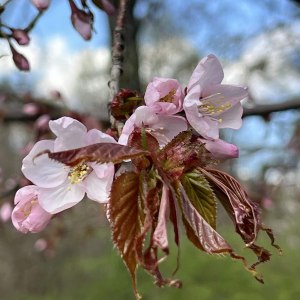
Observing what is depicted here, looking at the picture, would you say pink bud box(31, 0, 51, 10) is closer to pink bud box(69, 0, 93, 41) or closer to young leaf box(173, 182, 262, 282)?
pink bud box(69, 0, 93, 41)

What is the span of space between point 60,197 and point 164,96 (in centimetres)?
18

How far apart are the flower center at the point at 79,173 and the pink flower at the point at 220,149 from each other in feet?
0.49

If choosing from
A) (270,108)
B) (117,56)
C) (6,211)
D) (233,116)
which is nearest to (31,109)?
(6,211)

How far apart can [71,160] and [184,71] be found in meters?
4.72

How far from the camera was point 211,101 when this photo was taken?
79 cm

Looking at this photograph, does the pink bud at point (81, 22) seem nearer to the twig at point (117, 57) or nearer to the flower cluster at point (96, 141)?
the twig at point (117, 57)

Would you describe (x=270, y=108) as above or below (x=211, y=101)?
below

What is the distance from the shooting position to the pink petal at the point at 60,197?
0.70 m

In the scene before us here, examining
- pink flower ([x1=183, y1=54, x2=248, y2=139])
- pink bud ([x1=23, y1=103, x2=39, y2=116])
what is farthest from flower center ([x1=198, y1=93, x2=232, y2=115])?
pink bud ([x1=23, y1=103, x2=39, y2=116])

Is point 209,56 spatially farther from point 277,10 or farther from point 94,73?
point 94,73

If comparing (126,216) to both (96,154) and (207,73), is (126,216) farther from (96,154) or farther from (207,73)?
(207,73)

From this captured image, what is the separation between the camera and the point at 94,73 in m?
8.43

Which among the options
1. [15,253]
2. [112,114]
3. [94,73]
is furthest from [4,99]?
[15,253]

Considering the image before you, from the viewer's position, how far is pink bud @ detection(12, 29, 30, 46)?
104 cm
